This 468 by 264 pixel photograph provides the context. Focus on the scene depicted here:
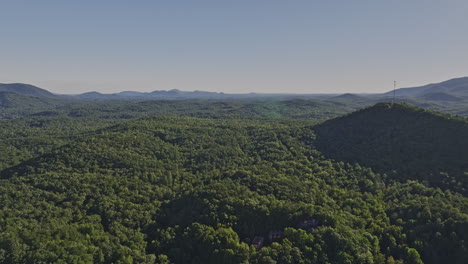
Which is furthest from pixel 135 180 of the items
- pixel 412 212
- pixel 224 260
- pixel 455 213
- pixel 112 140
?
pixel 455 213

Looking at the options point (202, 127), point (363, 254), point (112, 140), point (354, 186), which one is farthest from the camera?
point (202, 127)

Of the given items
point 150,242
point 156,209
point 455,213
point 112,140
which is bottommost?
point 150,242

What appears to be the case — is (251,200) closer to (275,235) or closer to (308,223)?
(275,235)

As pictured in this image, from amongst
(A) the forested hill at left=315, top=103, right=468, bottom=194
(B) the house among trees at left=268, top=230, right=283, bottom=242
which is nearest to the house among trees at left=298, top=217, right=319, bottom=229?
(B) the house among trees at left=268, top=230, right=283, bottom=242

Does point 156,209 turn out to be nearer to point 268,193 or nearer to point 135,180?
point 135,180

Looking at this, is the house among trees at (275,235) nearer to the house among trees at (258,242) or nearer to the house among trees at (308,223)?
the house among trees at (258,242)

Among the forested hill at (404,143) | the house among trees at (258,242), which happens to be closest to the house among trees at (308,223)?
the house among trees at (258,242)
